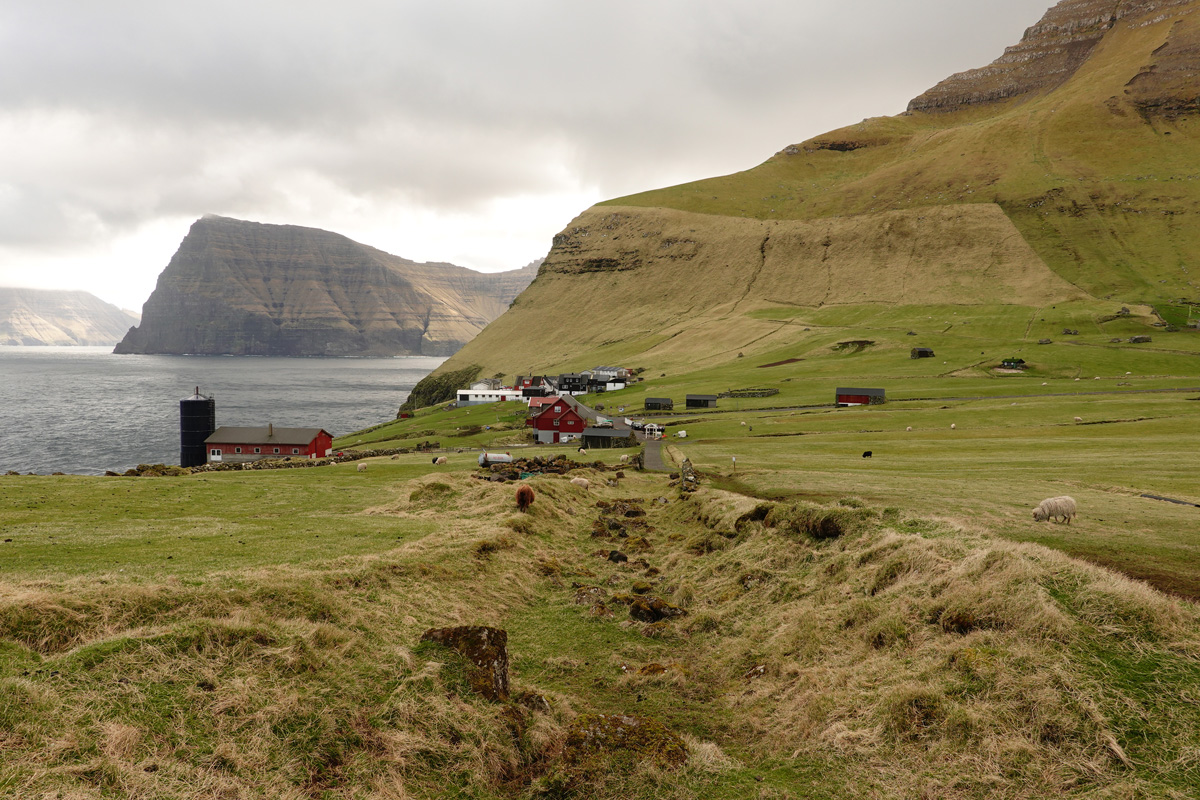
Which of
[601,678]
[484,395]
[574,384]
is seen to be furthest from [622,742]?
[484,395]

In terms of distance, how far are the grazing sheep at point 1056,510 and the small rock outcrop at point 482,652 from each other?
79.4 ft

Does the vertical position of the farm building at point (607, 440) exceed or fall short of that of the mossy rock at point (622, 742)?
it falls short

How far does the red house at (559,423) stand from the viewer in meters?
87.9

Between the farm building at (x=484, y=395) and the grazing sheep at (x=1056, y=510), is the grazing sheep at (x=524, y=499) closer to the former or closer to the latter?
the grazing sheep at (x=1056, y=510)

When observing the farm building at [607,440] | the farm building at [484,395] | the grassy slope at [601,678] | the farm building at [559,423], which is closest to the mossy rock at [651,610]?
the grassy slope at [601,678]

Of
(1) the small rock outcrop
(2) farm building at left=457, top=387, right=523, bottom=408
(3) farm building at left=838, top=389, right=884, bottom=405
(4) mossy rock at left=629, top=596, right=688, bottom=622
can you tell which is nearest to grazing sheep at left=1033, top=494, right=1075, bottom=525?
(4) mossy rock at left=629, top=596, right=688, bottom=622

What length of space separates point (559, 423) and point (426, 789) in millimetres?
76450

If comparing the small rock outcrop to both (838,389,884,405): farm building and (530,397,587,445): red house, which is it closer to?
(530,397,587,445): red house

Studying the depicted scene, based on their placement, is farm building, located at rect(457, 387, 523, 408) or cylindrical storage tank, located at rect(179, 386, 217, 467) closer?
cylindrical storage tank, located at rect(179, 386, 217, 467)

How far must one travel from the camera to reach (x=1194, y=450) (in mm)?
44750

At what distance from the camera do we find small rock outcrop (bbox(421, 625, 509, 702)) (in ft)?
48.7

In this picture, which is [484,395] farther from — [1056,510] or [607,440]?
[1056,510]

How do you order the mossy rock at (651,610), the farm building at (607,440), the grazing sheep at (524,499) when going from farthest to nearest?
the farm building at (607,440) → the grazing sheep at (524,499) → the mossy rock at (651,610)

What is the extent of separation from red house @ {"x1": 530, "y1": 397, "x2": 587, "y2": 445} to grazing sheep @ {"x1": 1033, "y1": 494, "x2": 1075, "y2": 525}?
64.9 m
